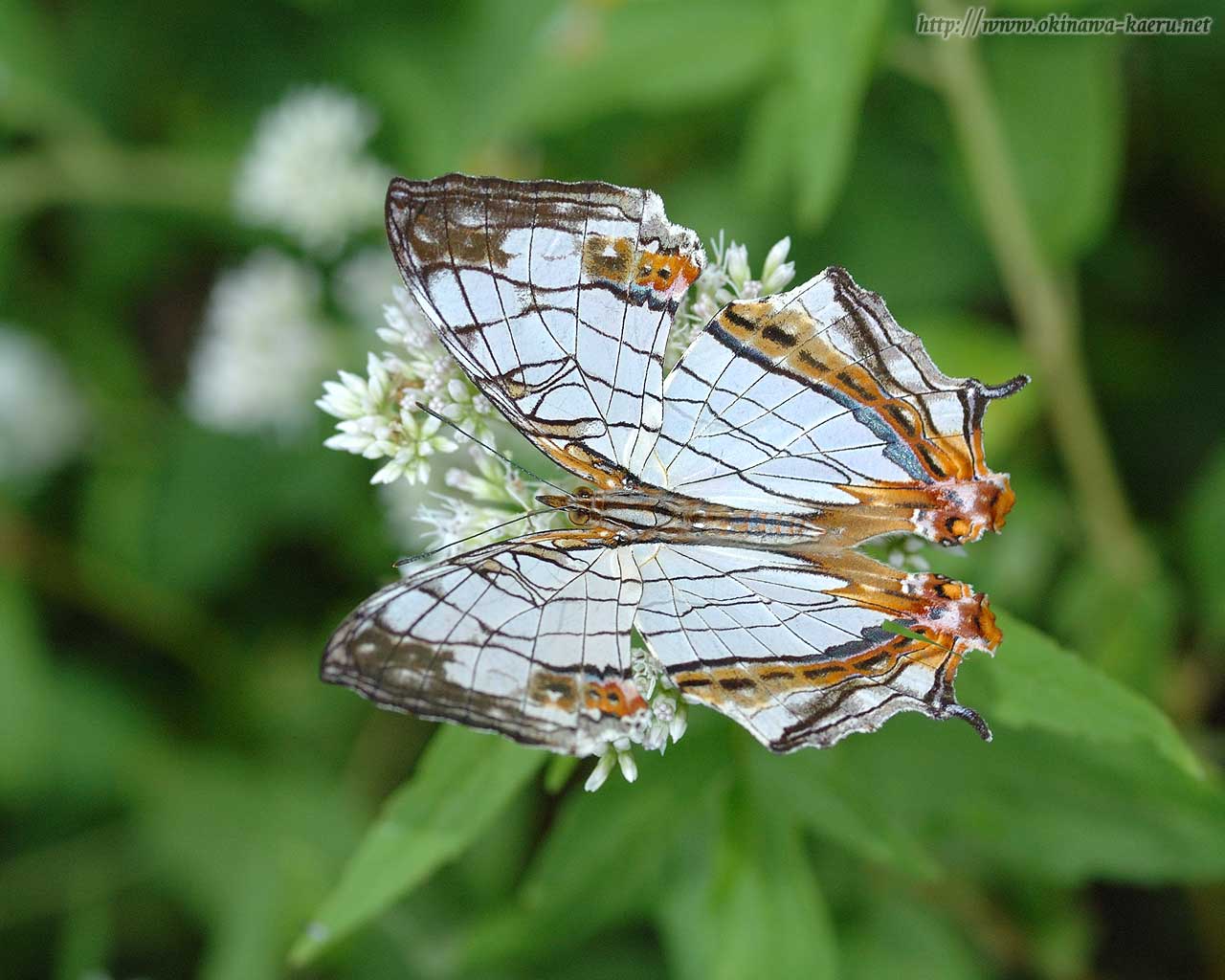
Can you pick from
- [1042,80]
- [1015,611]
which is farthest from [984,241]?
[1015,611]

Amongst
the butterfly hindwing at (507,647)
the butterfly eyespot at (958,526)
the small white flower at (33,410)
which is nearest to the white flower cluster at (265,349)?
the small white flower at (33,410)

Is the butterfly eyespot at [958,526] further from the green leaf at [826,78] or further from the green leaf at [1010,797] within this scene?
the green leaf at [826,78]

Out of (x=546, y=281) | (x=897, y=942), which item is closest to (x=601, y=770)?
(x=546, y=281)

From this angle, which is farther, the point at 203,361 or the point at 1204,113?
the point at 203,361

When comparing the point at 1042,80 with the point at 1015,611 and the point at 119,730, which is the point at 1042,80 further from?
the point at 119,730

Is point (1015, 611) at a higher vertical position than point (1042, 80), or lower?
lower

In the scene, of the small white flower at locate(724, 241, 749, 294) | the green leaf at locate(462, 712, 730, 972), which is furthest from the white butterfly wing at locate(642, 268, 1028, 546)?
the green leaf at locate(462, 712, 730, 972)
